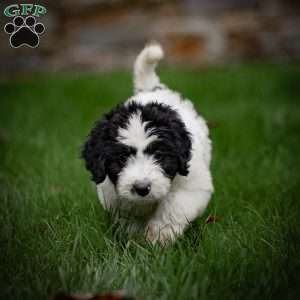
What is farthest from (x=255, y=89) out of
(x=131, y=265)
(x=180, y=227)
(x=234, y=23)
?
(x=131, y=265)

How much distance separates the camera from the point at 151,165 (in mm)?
2906

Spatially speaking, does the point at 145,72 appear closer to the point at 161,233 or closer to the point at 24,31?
the point at 24,31

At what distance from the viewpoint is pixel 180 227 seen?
327 centimetres

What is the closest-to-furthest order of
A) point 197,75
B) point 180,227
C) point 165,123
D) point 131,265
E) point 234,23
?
1. point 131,265
2. point 165,123
3. point 180,227
4. point 197,75
5. point 234,23

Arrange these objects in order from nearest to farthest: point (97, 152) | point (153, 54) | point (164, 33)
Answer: point (97, 152) < point (153, 54) < point (164, 33)

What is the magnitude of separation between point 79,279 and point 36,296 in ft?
0.69

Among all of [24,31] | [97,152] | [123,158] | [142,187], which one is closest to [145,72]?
[24,31]

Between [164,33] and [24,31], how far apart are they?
21.3 ft

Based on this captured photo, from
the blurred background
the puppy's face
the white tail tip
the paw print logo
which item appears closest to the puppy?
the puppy's face

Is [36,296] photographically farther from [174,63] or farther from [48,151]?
[174,63]

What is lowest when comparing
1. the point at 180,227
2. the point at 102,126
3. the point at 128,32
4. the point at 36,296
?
the point at 36,296

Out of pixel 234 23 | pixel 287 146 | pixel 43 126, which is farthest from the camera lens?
pixel 234 23

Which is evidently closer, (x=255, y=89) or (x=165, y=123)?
(x=165, y=123)

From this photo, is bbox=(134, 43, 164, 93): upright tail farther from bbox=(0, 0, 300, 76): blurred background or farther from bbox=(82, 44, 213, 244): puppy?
bbox=(0, 0, 300, 76): blurred background
